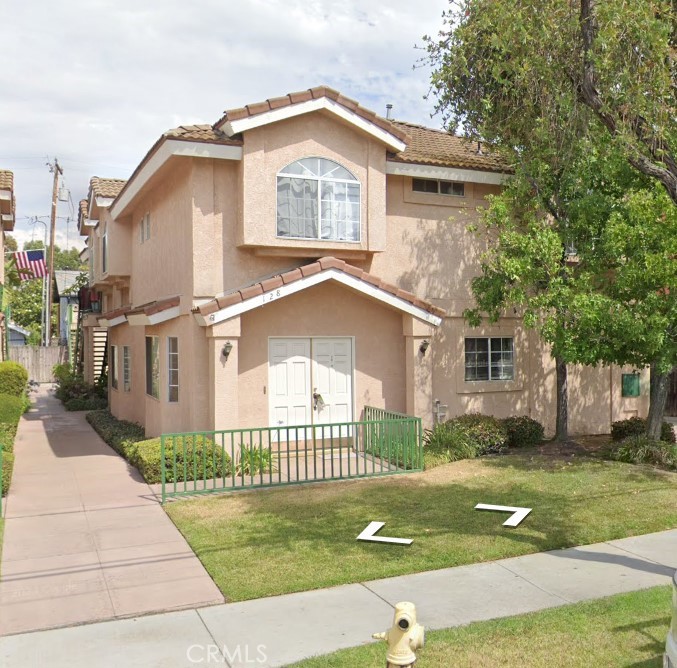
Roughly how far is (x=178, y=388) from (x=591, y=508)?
806cm

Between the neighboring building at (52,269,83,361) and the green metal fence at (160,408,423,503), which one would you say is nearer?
the green metal fence at (160,408,423,503)

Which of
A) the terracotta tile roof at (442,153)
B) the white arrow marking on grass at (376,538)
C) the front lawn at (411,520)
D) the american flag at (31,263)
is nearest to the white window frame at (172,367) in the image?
the front lawn at (411,520)

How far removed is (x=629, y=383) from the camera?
56.3 ft

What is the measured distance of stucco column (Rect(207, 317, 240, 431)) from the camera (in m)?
12.4

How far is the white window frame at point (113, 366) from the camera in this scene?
20348 millimetres

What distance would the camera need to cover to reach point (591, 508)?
9430mm

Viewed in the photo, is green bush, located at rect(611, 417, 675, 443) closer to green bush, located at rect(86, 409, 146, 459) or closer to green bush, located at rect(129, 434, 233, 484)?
green bush, located at rect(129, 434, 233, 484)

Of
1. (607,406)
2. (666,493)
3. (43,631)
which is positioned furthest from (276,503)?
(607,406)

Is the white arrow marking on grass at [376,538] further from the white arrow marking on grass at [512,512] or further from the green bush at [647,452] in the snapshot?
the green bush at [647,452]

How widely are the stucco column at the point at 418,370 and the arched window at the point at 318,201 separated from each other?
7.15ft

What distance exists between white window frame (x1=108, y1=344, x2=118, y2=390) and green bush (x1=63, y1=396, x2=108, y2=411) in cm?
206

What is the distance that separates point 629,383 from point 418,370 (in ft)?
21.1

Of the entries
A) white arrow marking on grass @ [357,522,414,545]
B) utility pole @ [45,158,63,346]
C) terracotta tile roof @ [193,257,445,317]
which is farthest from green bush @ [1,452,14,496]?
utility pole @ [45,158,63,346]

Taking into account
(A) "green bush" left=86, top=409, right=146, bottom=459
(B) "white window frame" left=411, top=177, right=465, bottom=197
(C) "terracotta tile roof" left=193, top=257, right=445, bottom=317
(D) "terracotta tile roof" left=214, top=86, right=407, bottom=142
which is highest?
(D) "terracotta tile roof" left=214, top=86, right=407, bottom=142
